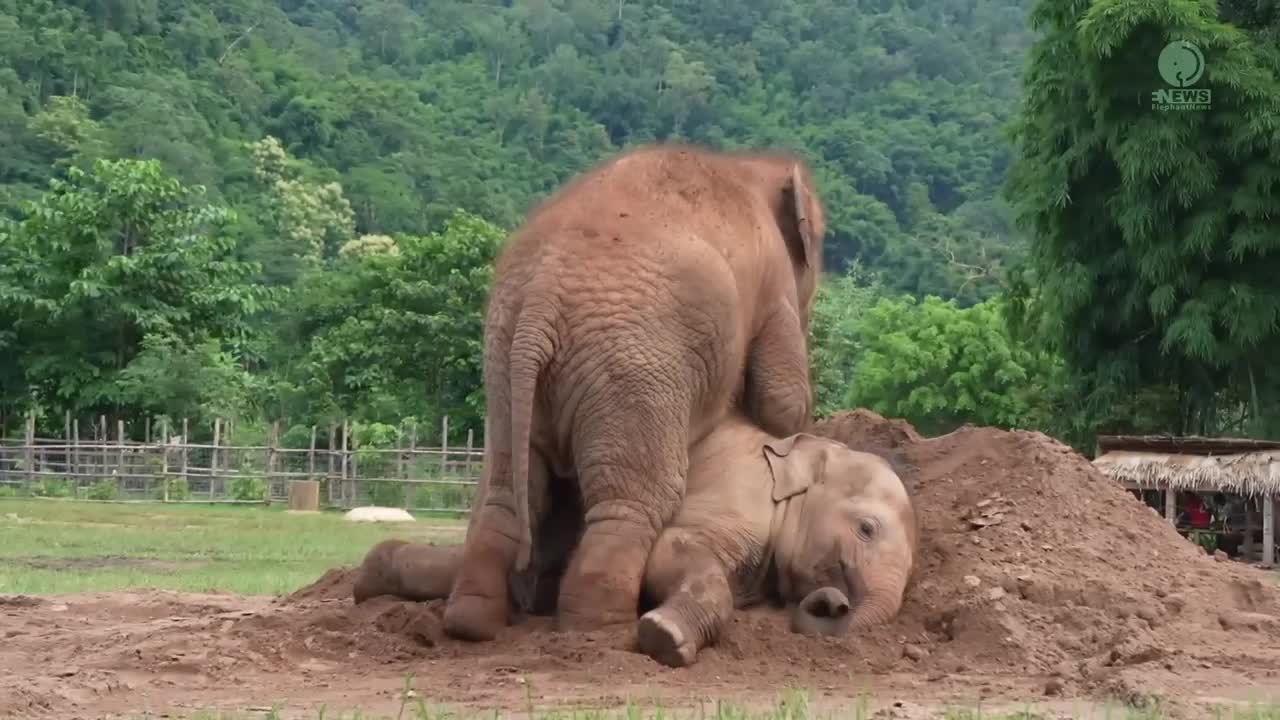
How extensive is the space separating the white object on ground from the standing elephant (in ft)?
73.2

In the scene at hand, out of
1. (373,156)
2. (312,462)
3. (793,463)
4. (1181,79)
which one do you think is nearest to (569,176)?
(373,156)

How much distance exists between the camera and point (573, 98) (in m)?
107

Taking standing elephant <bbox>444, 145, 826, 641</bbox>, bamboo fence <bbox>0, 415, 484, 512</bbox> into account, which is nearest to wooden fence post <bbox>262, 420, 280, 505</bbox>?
bamboo fence <bbox>0, 415, 484, 512</bbox>

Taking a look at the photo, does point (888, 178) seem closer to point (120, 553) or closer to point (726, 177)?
point (120, 553)

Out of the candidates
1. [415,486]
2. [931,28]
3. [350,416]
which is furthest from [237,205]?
[931,28]

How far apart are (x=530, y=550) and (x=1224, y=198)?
20227 millimetres

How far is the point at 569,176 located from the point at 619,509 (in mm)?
66215

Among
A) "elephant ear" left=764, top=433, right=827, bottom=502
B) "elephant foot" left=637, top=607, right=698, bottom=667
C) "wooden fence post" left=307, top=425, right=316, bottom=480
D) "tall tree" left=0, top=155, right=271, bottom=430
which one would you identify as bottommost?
"elephant foot" left=637, top=607, right=698, bottom=667

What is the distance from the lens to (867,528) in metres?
9.14

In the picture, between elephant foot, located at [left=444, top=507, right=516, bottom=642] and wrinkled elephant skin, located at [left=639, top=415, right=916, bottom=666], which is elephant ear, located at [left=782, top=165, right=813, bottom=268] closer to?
wrinkled elephant skin, located at [left=639, top=415, right=916, bottom=666]

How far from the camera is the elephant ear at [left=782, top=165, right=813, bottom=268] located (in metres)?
10.6

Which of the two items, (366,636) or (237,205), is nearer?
(366,636)

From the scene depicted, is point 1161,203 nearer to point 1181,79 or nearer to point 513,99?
point 1181,79

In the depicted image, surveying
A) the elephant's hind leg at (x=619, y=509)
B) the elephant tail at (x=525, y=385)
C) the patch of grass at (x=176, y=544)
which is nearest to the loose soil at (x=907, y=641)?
the elephant's hind leg at (x=619, y=509)
